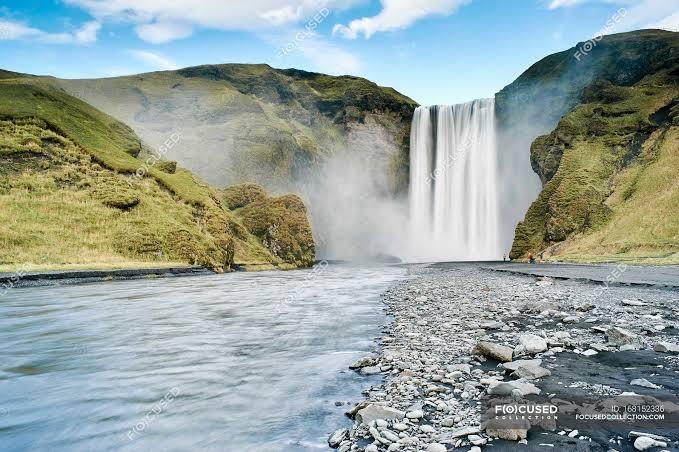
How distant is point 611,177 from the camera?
71.9m

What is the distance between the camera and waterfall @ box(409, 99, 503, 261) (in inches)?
4035

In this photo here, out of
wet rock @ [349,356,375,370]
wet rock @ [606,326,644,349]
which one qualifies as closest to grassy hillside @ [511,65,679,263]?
wet rock @ [606,326,644,349]

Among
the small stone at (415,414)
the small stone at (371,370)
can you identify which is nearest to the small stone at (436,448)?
the small stone at (415,414)

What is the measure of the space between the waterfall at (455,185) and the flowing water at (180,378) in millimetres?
90218

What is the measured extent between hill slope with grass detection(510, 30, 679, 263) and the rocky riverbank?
4236 cm

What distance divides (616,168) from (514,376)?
266ft

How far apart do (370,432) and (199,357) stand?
6.70m

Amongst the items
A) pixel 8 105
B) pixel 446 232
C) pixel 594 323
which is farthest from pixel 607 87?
pixel 8 105

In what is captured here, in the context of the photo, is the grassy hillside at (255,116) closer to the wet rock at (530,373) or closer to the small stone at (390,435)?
the wet rock at (530,373)

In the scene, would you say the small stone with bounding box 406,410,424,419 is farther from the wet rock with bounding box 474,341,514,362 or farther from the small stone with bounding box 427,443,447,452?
the wet rock with bounding box 474,341,514,362

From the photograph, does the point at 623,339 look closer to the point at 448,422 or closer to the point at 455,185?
the point at 448,422

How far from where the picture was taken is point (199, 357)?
10.8m

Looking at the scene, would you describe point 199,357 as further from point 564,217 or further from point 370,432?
point 564,217

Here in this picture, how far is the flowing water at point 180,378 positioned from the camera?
622cm
